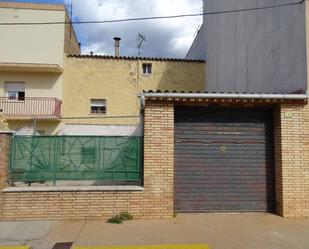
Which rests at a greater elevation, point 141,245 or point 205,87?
point 205,87

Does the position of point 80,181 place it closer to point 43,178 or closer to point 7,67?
point 43,178

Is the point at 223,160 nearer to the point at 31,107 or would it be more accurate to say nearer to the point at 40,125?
the point at 40,125

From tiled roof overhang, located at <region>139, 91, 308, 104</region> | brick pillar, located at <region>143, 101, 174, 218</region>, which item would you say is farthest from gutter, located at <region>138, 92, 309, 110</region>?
brick pillar, located at <region>143, 101, 174, 218</region>

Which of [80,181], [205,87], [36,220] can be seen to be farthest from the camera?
[205,87]

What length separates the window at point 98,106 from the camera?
1984 centimetres

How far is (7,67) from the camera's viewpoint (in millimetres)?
18500

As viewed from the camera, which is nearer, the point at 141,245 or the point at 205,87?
the point at 141,245

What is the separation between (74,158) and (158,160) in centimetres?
198

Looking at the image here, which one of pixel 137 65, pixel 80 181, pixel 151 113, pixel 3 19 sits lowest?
pixel 80 181

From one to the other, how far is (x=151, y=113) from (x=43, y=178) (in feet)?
9.53

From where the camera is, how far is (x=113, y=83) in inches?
786

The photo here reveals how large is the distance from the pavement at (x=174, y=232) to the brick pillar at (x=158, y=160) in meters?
0.36

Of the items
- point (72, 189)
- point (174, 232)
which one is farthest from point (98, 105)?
point (174, 232)

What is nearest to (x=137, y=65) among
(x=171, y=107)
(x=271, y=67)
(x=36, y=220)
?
(x=271, y=67)
